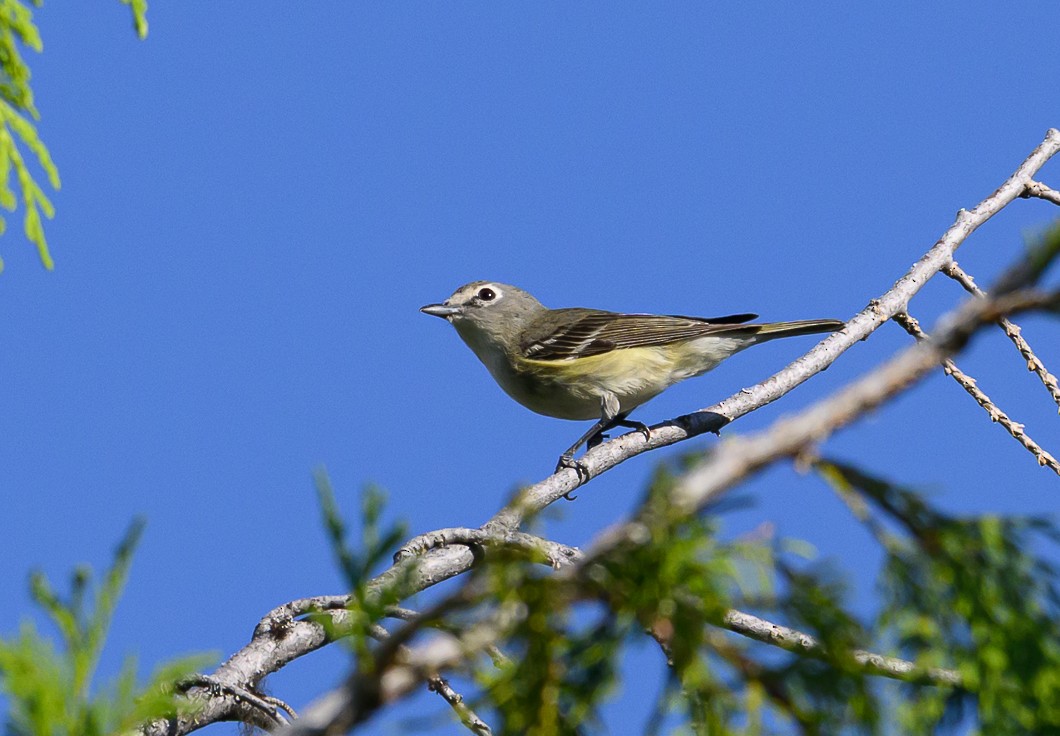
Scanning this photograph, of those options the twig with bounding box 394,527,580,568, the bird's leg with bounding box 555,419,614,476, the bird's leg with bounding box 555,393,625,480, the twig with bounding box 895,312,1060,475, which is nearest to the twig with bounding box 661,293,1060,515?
the twig with bounding box 394,527,580,568

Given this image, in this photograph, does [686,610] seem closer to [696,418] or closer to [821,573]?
[821,573]

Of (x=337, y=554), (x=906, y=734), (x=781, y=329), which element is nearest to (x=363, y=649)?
(x=337, y=554)

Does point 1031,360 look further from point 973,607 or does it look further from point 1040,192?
point 973,607

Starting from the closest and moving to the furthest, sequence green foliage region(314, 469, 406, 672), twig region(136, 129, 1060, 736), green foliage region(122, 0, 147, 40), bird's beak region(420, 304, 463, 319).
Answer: green foliage region(314, 469, 406, 672)
green foliage region(122, 0, 147, 40)
twig region(136, 129, 1060, 736)
bird's beak region(420, 304, 463, 319)

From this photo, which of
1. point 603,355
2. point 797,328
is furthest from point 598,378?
point 797,328

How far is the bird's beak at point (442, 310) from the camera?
10.1 meters

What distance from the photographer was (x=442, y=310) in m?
10.1

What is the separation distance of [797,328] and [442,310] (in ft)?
11.2

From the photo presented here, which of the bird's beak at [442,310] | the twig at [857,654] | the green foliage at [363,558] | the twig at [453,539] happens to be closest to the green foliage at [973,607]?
the twig at [857,654]

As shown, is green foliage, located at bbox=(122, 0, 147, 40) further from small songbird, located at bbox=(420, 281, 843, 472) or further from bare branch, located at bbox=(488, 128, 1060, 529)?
small songbird, located at bbox=(420, 281, 843, 472)

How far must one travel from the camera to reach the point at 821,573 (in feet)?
7.07

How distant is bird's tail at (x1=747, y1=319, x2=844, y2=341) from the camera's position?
24.9ft

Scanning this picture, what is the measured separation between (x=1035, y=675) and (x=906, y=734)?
264 millimetres

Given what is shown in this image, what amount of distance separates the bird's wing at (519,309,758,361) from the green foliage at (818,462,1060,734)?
21.4 ft
